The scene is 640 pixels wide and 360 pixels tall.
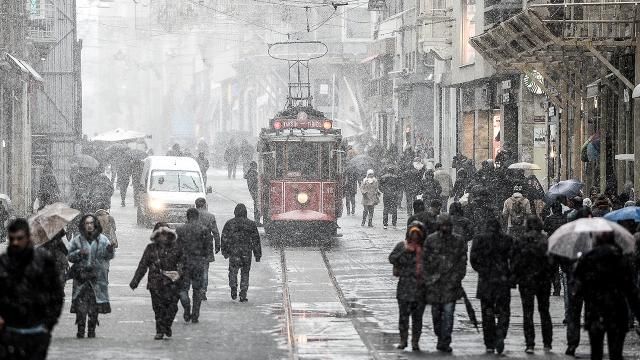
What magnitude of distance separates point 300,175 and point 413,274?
1733 centimetres

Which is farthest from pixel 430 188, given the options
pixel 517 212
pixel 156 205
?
pixel 517 212

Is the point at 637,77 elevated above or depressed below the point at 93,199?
above

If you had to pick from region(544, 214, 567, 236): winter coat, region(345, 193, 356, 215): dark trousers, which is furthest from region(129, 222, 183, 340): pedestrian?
region(345, 193, 356, 215): dark trousers

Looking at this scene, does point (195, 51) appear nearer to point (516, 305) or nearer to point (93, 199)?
point (93, 199)

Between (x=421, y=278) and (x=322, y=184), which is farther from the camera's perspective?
(x=322, y=184)

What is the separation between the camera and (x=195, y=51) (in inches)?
5453

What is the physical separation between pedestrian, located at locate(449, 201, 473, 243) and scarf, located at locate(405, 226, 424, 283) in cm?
472

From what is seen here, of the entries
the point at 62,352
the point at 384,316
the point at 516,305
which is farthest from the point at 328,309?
the point at 62,352

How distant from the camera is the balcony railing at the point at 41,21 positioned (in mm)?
48000

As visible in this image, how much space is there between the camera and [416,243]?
17.5 metres

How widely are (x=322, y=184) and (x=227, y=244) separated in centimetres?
1172

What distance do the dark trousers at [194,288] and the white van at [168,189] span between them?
18089mm

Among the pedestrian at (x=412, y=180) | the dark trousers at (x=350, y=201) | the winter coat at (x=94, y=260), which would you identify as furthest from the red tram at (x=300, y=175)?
the winter coat at (x=94, y=260)

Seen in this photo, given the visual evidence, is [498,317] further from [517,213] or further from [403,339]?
[517,213]
